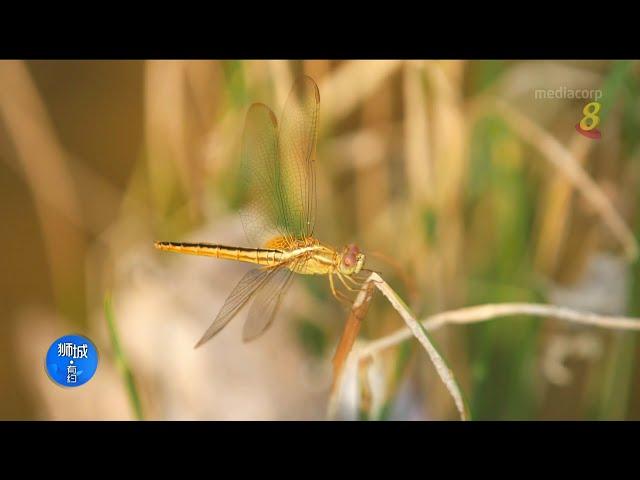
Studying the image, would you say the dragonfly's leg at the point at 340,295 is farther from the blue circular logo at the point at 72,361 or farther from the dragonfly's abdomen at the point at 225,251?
the blue circular logo at the point at 72,361

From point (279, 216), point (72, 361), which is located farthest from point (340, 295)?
point (72, 361)

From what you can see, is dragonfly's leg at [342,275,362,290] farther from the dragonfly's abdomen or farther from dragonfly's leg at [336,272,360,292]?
the dragonfly's abdomen

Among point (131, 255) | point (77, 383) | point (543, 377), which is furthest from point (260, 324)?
point (543, 377)

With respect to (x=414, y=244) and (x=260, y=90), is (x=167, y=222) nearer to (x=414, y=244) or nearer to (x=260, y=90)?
(x=260, y=90)

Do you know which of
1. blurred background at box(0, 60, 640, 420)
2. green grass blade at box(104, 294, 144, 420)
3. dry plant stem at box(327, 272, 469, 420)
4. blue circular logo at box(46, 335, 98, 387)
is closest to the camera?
dry plant stem at box(327, 272, 469, 420)

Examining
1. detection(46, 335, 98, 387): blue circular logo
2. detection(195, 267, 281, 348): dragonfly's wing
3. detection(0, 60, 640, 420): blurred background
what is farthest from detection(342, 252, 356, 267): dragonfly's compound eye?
detection(46, 335, 98, 387): blue circular logo

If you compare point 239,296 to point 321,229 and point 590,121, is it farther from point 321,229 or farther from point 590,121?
point 590,121
